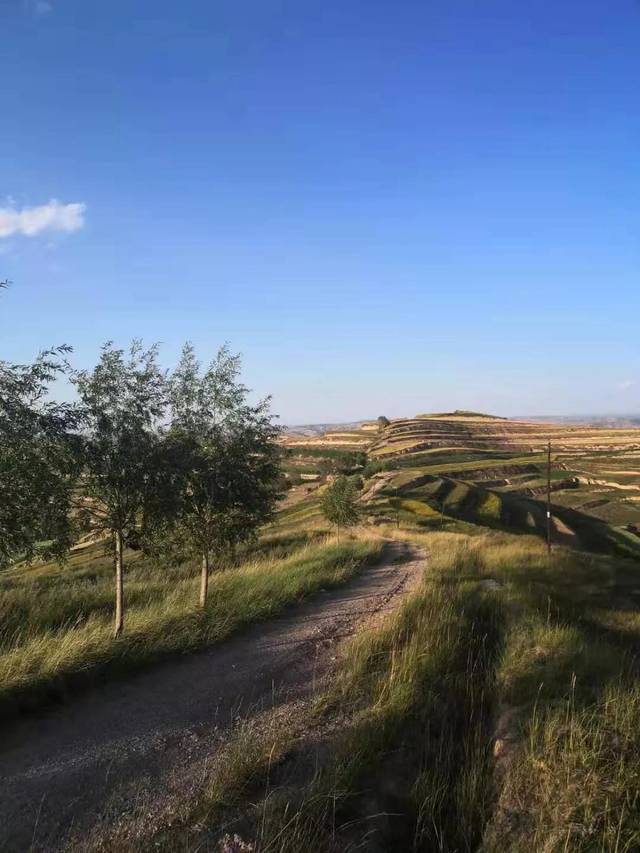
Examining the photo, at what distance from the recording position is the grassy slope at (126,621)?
26.2 ft

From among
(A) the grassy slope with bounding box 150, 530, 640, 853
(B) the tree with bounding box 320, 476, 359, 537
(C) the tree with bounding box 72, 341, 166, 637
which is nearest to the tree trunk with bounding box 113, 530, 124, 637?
(C) the tree with bounding box 72, 341, 166, 637

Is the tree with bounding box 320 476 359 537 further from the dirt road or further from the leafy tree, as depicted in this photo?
the leafy tree

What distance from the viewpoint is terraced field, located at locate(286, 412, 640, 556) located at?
7044 centimetres

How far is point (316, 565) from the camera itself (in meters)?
19.7

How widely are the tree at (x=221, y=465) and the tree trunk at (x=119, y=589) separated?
88.8 inches

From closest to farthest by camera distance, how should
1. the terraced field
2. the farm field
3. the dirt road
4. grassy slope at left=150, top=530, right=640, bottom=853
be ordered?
grassy slope at left=150, top=530, right=640, bottom=853
the farm field
the dirt road
the terraced field

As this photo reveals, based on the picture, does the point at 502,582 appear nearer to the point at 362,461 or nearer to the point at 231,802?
the point at 231,802

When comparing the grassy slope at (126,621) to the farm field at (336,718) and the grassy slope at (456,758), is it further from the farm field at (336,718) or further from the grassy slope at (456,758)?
the grassy slope at (456,758)

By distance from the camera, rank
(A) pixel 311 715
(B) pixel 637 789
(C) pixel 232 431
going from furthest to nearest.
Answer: (C) pixel 232 431, (A) pixel 311 715, (B) pixel 637 789

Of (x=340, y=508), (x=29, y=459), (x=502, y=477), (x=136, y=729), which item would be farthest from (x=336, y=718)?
(x=502, y=477)

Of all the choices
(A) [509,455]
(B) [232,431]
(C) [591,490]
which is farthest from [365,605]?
(A) [509,455]

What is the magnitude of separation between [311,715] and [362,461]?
126865 mm

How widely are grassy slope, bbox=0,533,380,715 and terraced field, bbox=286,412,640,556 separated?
20.3 ft

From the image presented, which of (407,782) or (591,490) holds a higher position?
(407,782)
